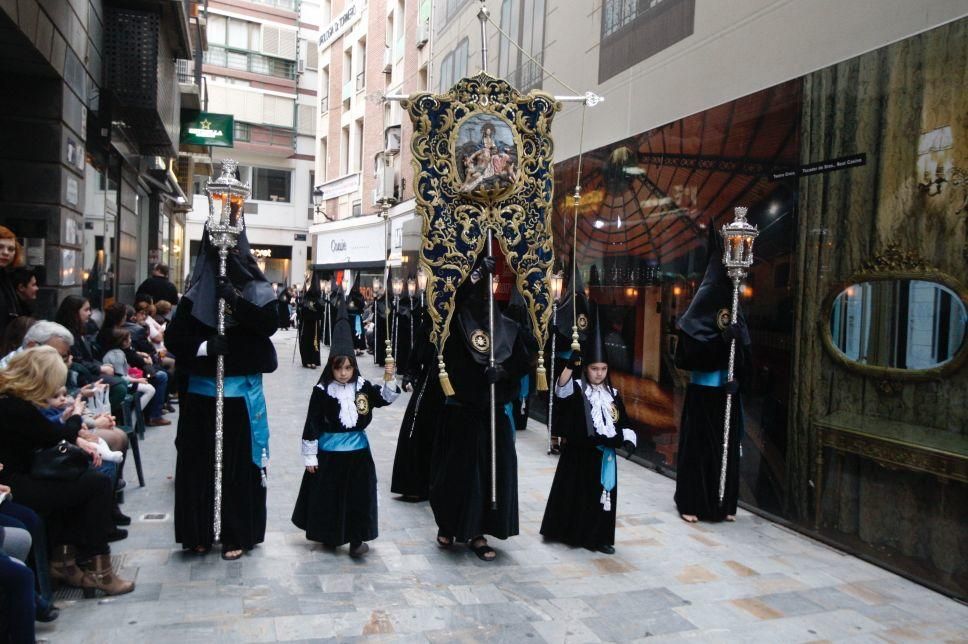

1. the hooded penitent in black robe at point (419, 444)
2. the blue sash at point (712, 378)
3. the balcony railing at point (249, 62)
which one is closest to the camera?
the blue sash at point (712, 378)

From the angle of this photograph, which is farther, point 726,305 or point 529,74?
point 529,74

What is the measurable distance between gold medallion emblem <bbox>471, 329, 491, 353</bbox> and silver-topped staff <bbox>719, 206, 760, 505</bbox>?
7.91ft

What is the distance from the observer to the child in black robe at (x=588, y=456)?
21.0 feet

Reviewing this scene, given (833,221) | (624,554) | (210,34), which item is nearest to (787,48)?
(833,221)

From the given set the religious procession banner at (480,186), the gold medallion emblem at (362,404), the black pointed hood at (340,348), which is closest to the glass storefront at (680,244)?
the religious procession banner at (480,186)

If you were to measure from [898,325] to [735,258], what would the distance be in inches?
61.3

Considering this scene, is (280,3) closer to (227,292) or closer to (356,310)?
(356,310)

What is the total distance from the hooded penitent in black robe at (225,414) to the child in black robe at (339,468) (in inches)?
15.4

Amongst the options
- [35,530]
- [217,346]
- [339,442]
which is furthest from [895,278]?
[35,530]

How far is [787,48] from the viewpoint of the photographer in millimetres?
7383

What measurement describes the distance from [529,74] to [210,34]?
90.1ft

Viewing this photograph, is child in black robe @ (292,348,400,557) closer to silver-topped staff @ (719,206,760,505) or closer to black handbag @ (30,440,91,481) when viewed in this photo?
black handbag @ (30,440,91,481)

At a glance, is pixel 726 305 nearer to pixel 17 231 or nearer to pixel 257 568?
pixel 257 568

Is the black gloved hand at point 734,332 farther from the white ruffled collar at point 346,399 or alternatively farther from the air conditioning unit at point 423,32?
the air conditioning unit at point 423,32
